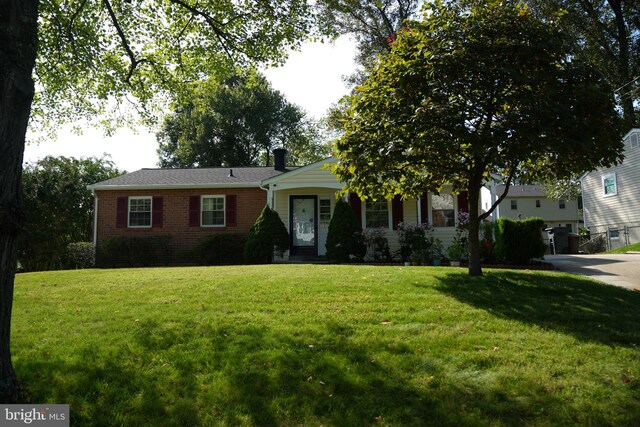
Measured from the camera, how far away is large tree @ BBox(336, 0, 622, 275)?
6.52 meters

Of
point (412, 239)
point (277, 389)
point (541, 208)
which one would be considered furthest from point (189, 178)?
point (541, 208)

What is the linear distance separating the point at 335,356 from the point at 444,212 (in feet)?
41.9

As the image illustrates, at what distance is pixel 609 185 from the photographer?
23734 mm

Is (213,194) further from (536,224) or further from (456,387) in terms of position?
(456,387)

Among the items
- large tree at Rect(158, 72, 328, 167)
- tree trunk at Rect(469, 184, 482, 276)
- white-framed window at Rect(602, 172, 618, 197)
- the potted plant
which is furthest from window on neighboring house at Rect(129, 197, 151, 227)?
white-framed window at Rect(602, 172, 618, 197)

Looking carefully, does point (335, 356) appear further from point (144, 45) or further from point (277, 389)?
point (144, 45)

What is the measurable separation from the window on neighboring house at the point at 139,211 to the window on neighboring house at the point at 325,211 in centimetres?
689

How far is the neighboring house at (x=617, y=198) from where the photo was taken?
848 inches

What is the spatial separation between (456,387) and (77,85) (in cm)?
1050

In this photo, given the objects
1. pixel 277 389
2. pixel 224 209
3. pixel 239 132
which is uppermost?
pixel 239 132

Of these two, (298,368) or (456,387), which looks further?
(298,368)

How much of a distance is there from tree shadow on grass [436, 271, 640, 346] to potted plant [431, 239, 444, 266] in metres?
4.72

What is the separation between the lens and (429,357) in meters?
4.11

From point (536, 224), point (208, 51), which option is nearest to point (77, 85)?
point (208, 51)
